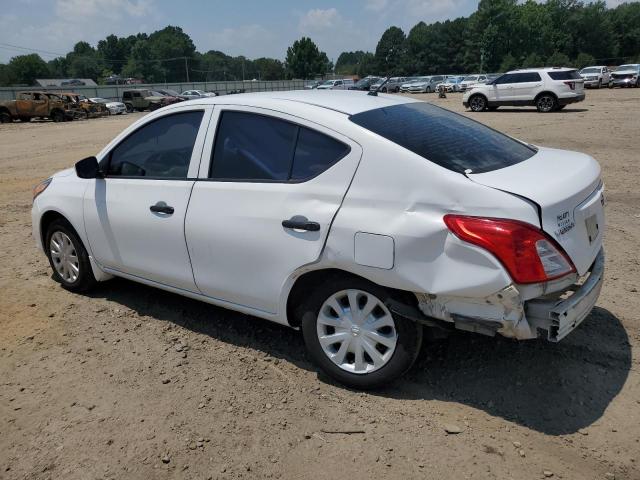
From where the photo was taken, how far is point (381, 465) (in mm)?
2643

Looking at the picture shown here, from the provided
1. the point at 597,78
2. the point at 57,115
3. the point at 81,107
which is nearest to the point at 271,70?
the point at 597,78

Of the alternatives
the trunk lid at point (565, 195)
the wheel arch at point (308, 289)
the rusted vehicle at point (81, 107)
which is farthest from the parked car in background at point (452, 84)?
the wheel arch at point (308, 289)

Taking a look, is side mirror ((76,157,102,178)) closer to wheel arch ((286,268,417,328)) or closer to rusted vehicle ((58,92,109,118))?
wheel arch ((286,268,417,328))

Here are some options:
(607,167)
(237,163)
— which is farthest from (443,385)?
(607,167)

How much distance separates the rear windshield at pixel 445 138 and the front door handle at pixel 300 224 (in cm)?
64

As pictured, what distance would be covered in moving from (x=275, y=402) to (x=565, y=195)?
1992 millimetres

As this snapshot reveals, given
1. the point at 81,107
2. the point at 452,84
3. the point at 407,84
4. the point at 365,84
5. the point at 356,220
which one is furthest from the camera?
the point at 407,84

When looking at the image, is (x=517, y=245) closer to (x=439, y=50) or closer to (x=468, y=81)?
(x=468, y=81)

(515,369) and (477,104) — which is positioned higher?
(477,104)

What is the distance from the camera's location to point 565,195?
2795mm

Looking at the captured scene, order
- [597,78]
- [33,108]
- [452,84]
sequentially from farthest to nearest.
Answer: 1. [452,84]
2. [597,78]
3. [33,108]

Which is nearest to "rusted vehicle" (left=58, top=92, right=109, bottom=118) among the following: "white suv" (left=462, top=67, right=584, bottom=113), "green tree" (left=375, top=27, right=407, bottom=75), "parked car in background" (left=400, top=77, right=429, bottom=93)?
"white suv" (left=462, top=67, right=584, bottom=113)

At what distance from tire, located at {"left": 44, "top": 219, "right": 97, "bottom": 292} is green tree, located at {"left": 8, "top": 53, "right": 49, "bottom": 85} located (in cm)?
12048

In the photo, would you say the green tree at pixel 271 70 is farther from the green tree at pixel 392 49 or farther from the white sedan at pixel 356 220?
the white sedan at pixel 356 220
